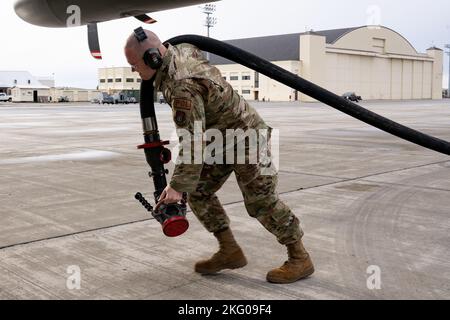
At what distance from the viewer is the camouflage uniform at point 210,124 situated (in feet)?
10.5

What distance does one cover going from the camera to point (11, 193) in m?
7.31

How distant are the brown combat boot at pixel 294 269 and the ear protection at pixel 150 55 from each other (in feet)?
5.37

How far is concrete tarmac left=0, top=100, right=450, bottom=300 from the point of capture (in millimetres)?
3729

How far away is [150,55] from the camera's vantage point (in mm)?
3229

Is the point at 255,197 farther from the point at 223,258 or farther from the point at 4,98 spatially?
the point at 4,98

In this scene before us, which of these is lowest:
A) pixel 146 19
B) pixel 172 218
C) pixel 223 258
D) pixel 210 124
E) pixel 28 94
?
pixel 223 258

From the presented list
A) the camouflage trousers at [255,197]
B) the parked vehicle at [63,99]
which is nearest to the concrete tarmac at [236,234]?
the camouflage trousers at [255,197]

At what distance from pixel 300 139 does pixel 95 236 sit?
1097cm

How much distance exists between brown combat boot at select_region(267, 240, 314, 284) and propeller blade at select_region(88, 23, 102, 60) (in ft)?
14.3

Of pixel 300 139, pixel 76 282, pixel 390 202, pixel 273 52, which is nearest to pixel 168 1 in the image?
pixel 76 282

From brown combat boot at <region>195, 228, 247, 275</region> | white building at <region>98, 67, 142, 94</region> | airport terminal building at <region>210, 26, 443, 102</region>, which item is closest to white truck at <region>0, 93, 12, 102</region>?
white building at <region>98, 67, 142, 94</region>

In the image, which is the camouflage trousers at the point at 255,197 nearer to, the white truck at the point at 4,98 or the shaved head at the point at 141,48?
the shaved head at the point at 141,48

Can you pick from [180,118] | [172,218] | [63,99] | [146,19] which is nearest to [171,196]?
[172,218]

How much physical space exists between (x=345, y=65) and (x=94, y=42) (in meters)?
78.2
